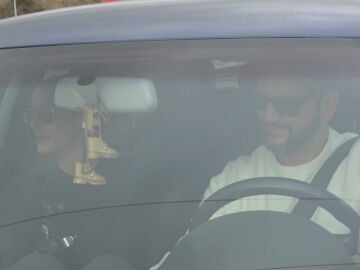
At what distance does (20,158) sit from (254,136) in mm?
599

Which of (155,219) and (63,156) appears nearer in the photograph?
(155,219)

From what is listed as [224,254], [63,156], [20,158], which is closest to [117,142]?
[63,156]

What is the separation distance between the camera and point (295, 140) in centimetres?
146

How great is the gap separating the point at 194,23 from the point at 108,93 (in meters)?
0.27

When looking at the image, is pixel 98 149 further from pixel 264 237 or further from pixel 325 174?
pixel 325 174

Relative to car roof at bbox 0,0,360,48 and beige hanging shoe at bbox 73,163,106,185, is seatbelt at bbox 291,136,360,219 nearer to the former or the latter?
car roof at bbox 0,0,360,48

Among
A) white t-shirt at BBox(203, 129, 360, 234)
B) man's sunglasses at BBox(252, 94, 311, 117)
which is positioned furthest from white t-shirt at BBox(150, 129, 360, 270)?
man's sunglasses at BBox(252, 94, 311, 117)

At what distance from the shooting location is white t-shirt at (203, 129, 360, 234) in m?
1.41

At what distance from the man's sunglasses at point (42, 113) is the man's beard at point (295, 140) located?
0.56 m

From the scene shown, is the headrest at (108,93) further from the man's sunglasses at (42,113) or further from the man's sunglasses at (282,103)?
the man's sunglasses at (282,103)

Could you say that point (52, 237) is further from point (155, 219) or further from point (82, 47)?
point (82, 47)

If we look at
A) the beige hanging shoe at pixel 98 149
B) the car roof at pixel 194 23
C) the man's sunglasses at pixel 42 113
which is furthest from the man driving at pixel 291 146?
the man's sunglasses at pixel 42 113

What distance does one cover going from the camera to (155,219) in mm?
1388

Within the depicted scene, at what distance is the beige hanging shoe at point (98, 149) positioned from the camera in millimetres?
1459
